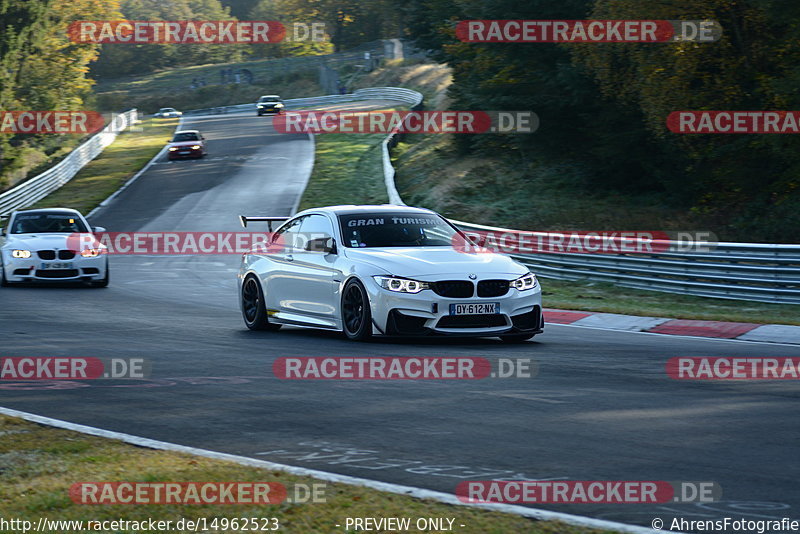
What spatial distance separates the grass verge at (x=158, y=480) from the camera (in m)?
5.25

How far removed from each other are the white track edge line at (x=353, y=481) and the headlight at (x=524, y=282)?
5657 mm

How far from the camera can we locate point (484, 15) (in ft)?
115

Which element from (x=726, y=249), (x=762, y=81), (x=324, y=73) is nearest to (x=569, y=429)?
(x=726, y=249)

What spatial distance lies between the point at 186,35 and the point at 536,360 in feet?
429

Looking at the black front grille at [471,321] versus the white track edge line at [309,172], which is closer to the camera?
the black front grille at [471,321]

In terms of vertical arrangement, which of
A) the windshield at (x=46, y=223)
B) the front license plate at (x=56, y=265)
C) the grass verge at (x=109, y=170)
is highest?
the windshield at (x=46, y=223)

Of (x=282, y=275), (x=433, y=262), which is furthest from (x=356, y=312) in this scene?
(x=282, y=275)

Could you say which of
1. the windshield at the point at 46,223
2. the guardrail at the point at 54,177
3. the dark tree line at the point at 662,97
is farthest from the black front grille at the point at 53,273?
the guardrail at the point at 54,177

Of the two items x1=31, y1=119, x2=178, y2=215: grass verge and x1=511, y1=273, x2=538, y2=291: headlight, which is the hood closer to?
x1=511, y1=273, x2=538, y2=291: headlight

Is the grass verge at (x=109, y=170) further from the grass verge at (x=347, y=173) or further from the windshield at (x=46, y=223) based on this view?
the windshield at (x=46, y=223)

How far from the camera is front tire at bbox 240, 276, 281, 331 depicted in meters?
14.4

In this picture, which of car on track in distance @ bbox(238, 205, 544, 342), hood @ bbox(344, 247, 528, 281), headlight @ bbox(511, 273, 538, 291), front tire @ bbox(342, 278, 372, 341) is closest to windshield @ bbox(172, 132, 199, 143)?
car on track in distance @ bbox(238, 205, 544, 342)

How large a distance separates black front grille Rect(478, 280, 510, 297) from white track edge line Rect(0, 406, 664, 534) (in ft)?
17.1

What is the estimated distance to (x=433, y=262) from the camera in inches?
485
